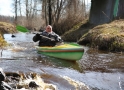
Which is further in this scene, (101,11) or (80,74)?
(101,11)

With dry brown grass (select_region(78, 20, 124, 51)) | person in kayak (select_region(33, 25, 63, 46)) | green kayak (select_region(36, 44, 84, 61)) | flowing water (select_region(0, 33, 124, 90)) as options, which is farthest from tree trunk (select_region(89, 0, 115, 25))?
flowing water (select_region(0, 33, 124, 90))

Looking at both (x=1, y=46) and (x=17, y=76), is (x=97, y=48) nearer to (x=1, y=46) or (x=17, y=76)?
(x=1, y=46)

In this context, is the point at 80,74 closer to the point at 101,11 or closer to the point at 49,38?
the point at 49,38

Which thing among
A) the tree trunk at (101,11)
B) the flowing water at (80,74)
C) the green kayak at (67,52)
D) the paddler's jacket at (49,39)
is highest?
the tree trunk at (101,11)

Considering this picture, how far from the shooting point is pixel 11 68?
20.7 ft

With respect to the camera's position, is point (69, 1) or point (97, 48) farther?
point (69, 1)

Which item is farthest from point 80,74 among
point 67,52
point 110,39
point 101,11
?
point 101,11

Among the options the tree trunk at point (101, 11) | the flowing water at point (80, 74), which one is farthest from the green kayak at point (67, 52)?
the tree trunk at point (101, 11)

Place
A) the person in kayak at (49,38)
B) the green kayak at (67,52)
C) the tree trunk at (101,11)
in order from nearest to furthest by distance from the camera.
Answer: the green kayak at (67,52) → the person in kayak at (49,38) → the tree trunk at (101,11)

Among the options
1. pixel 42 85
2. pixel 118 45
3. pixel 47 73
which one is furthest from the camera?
pixel 118 45

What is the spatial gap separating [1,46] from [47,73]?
494 cm

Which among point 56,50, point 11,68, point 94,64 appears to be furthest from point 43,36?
point 11,68

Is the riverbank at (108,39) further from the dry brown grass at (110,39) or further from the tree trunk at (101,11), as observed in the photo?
the tree trunk at (101,11)

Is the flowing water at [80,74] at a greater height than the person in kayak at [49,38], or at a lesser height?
lesser
